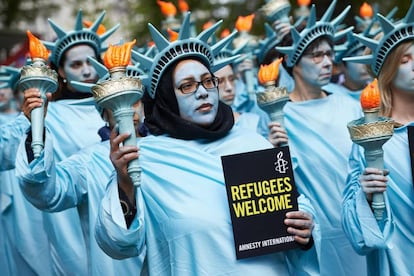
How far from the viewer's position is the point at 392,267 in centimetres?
469

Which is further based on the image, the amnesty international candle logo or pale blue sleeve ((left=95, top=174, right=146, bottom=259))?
the amnesty international candle logo

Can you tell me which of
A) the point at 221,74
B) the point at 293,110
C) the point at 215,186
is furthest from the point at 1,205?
the point at 215,186

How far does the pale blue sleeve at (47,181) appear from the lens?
477 cm

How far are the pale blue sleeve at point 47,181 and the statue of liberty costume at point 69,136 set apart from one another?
909 mm

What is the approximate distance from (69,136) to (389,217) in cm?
306

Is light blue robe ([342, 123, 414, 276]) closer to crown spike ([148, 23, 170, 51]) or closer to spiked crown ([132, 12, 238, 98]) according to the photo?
spiked crown ([132, 12, 238, 98])

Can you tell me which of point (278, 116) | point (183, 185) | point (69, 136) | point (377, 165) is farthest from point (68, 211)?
point (377, 165)

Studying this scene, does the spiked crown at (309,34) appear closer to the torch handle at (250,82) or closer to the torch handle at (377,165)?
the torch handle at (250,82)

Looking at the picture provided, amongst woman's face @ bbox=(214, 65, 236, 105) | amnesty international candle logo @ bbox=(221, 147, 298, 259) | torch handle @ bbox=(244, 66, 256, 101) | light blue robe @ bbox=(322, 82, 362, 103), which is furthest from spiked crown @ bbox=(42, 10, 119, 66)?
amnesty international candle logo @ bbox=(221, 147, 298, 259)

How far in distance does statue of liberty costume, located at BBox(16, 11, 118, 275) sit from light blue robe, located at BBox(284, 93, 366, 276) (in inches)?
59.1

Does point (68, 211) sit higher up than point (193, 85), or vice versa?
point (193, 85)

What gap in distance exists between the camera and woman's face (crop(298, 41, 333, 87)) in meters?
6.76

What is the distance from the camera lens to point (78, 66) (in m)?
7.12

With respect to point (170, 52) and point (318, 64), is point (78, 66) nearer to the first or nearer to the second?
point (318, 64)
